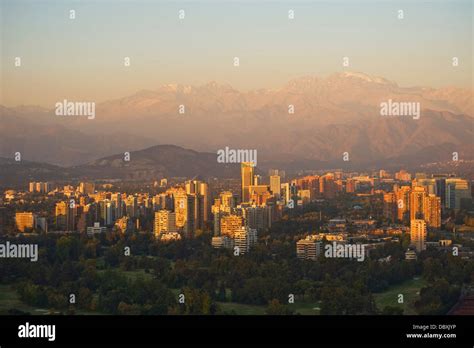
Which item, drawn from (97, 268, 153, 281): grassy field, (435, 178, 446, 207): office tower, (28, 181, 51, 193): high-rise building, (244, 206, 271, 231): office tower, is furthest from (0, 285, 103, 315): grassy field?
(435, 178, 446, 207): office tower

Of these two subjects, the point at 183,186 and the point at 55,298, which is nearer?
the point at 55,298

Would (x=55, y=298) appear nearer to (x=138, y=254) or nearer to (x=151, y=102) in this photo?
(x=138, y=254)

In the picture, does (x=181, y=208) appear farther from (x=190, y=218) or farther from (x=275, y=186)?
(x=275, y=186)

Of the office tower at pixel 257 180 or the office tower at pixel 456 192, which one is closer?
the office tower at pixel 456 192
